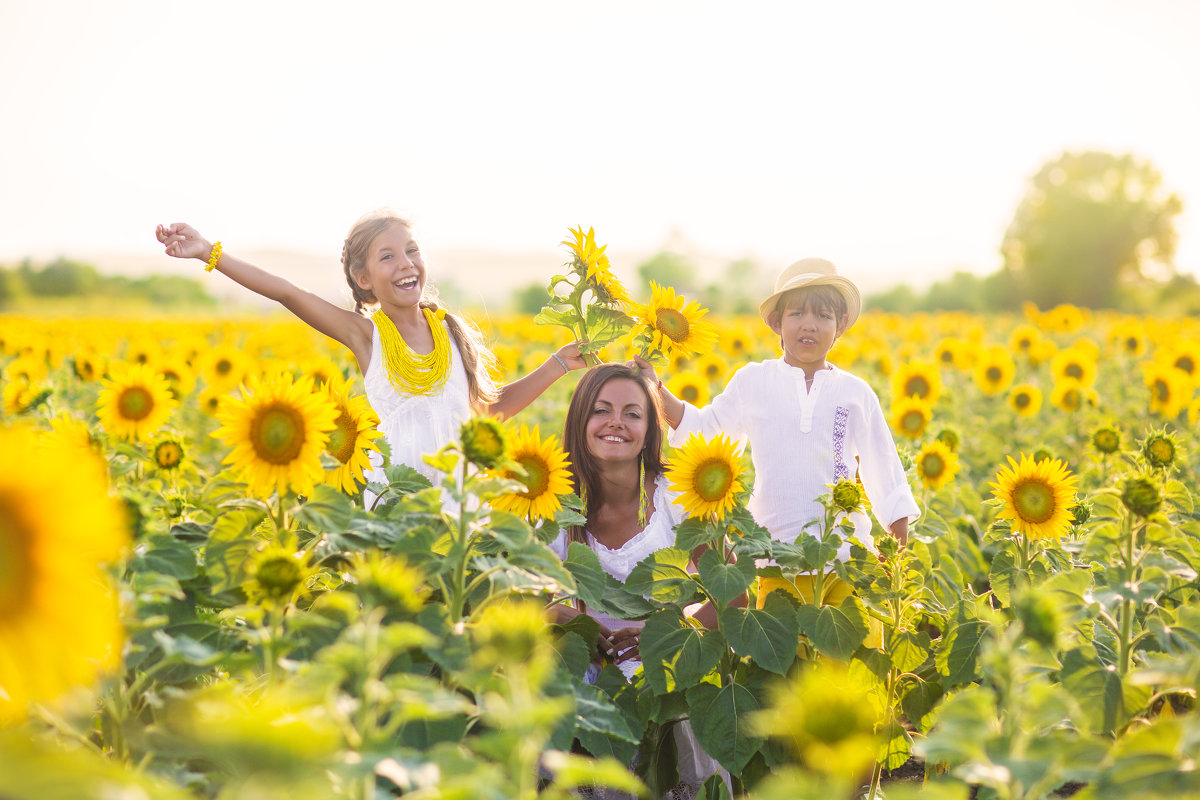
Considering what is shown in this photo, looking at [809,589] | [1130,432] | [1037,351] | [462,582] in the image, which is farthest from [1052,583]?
[1037,351]

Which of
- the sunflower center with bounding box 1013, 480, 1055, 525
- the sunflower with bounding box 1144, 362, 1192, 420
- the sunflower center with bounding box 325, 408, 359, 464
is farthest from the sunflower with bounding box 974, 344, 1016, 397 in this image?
the sunflower center with bounding box 325, 408, 359, 464

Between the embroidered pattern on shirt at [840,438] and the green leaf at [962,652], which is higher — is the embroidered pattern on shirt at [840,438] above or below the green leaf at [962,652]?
above

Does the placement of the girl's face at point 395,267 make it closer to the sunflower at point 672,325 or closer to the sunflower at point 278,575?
the sunflower at point 672,325

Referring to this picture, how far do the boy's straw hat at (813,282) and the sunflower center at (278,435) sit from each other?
2.12m

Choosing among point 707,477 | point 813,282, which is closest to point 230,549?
point 707,477

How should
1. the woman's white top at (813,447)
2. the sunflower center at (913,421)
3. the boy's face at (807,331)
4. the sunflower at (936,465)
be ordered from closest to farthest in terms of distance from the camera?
the woman's white top at (813,447)
the boy's face at (807,331)
the sunflower at (936,465)
the sunflower center at (913,421)

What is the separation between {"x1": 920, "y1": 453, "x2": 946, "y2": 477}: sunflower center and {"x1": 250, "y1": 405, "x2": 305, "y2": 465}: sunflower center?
3.19 m

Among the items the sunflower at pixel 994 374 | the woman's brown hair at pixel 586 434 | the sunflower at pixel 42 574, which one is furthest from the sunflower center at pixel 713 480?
the sunflower at pixel 994 374

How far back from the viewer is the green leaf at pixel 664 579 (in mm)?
2715

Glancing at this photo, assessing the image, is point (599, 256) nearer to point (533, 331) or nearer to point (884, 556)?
point (884, 556)

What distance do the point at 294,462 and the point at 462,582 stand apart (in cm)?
48

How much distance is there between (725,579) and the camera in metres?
2.60

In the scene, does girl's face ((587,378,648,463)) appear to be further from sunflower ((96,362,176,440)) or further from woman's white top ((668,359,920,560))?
sunflower ((96,362,176,440))

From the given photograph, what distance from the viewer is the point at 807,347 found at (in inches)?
140
